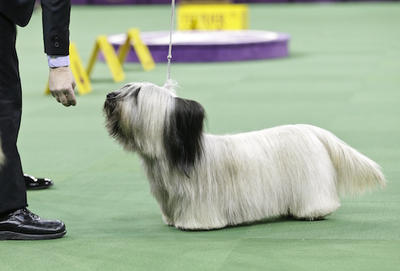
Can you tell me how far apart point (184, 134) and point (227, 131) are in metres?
Result: 3.30

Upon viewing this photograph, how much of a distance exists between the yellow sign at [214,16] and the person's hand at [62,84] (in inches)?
469

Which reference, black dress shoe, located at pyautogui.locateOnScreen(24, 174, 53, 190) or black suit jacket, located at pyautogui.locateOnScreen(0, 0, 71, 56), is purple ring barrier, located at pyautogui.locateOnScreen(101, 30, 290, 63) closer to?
black dress shoe, located at pyautogui.locateOnScreen(24, 174, 53, 190)

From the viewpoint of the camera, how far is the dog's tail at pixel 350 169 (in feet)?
14.1

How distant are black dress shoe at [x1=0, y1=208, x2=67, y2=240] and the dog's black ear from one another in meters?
0.64

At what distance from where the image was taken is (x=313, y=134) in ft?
14.1

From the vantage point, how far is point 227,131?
7.22 meters

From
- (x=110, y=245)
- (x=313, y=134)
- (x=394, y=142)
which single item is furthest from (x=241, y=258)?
(x=394, y=142)

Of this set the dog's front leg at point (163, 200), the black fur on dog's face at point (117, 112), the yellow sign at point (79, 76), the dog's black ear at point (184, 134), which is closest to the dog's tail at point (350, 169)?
the dog's black ear at point (184, 134)

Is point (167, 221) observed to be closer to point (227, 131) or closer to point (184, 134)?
point (184, 134)

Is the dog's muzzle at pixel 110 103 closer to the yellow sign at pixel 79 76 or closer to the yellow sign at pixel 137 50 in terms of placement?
the yellow sign at pixel 79 76

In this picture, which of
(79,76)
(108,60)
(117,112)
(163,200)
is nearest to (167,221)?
(163,200)

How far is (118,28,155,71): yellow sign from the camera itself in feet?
38.6

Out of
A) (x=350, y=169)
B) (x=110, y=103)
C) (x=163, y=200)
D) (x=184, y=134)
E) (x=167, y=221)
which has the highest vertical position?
(x=110, y=103)

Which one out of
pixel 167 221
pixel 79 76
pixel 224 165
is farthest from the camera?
pixel 79 76
